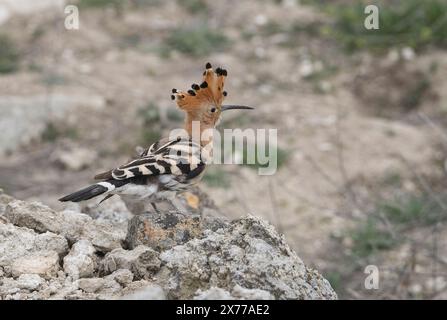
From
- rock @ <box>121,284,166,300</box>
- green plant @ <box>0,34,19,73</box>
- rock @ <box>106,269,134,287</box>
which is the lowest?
rock @ <box>106,269,134,287</box>

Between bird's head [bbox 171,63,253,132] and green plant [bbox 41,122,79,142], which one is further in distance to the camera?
green plant [bbox 41,122,79,142]

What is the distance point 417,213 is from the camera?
636cm

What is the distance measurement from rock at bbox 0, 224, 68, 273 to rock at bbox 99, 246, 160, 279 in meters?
0.21

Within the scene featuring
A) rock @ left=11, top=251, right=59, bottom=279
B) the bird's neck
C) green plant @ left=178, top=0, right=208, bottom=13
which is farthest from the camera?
green plant @ left=178, top=0, right=208, bottom=13

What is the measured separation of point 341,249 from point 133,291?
363cm

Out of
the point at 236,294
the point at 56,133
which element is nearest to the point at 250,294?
the point at 236,294

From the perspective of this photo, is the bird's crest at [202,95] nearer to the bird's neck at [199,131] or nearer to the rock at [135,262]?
the bird's neck at [199,131]

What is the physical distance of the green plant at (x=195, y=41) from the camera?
932cm

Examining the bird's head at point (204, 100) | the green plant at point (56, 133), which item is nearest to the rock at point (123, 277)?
the bird's head at point (204, 100)

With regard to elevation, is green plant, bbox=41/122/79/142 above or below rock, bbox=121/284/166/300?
above

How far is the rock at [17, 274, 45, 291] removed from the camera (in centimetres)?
294

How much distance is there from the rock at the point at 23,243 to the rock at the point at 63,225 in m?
0.08

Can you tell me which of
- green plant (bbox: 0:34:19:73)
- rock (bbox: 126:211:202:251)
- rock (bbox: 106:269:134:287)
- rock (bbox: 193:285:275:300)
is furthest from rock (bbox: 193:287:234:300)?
green plant (bbox: 0:34:19:73)

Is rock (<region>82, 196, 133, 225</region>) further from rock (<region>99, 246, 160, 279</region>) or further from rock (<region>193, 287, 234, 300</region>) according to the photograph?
rock (<region>193, 287, 234, 300</region>)
